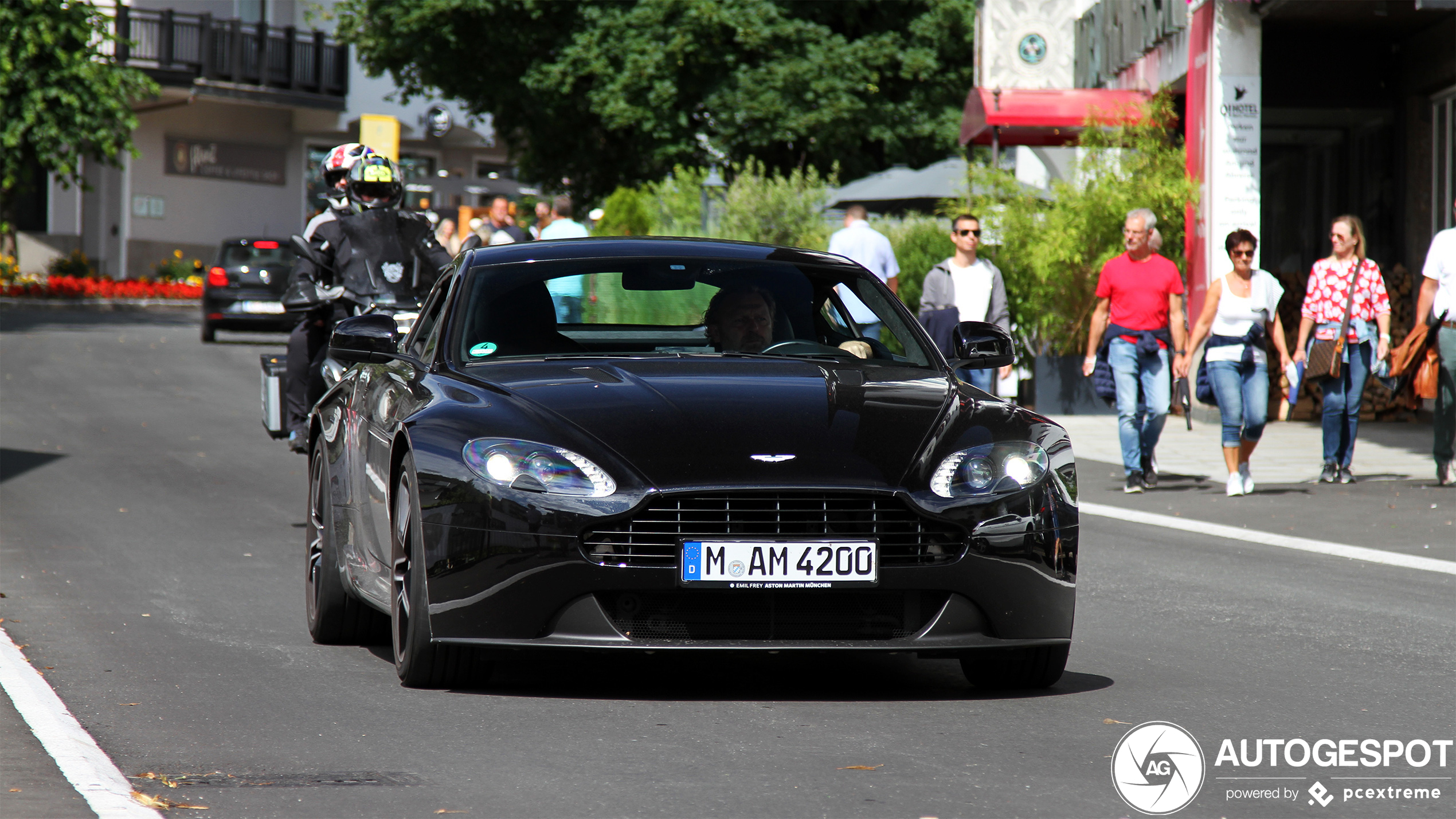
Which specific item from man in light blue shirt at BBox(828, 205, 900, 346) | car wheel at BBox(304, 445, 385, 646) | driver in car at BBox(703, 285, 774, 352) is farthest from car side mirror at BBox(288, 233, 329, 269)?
man in light blue shirt at BBox(828, 205, 900, 346)

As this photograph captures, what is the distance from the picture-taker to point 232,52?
49.3 meters

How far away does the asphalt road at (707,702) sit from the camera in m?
4.77

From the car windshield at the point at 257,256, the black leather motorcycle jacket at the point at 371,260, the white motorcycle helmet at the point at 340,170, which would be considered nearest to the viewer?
the black leather motorcycle jacket at the point at 371,260

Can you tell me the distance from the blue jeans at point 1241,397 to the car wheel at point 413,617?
8.33 meters

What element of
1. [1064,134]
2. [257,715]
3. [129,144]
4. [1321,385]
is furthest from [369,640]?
[129,144]

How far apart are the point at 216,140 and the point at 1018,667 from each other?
4786 centimetres

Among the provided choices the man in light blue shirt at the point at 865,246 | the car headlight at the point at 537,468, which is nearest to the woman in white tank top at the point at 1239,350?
the man in light blue shirt at the point at 865,246

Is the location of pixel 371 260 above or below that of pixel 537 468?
above

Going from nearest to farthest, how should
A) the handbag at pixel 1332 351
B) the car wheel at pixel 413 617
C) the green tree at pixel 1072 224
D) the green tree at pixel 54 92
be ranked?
the car wheel at pixel 413 617 → the handbag at pixel 1332 351 → the green tree at pixel 1072 224 → the green tree at pixel 54 92

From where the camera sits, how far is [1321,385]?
1444 centimetres

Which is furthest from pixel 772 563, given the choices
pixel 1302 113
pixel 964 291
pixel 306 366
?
pixel 1302 113

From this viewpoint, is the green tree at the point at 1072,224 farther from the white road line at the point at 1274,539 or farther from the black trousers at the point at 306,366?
the black trousers at the point at 306,366

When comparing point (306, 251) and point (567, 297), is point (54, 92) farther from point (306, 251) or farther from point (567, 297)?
point (567, 297)

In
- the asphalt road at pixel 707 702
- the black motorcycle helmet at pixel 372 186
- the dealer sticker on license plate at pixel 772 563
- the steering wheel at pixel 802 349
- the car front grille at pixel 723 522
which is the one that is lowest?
the asphalt road at pixel 707 702
